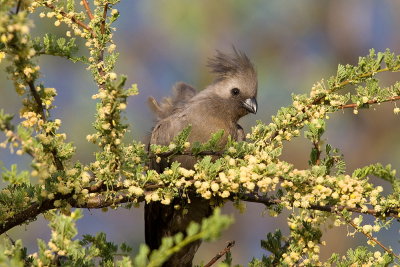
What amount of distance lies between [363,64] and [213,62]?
2707 mm

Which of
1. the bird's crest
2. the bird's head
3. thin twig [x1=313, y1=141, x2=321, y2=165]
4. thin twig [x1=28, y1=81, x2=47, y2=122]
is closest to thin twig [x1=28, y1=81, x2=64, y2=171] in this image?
Result: thin twig [x1=28, y1=81, x2=47, y2=122]

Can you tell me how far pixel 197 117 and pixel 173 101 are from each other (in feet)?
1.69

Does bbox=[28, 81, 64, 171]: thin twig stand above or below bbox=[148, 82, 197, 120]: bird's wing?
below

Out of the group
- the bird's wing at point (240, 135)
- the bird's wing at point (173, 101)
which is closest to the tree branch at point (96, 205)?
the bird's wing at point (240, 135)

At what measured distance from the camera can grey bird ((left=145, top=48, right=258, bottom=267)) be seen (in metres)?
4.62

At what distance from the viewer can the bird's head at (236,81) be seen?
5.36 meters

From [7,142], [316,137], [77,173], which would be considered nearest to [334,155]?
[316,137]

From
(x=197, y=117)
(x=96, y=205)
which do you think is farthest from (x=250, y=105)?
(x=96, y=205)

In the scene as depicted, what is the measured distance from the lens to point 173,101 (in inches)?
212

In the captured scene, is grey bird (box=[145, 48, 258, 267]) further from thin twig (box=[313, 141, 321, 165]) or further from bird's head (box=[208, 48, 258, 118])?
thin twig (box=[313, 141, 321, 165])

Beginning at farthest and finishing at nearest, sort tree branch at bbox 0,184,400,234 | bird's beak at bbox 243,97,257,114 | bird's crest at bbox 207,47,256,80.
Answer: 1. bird's crest at bbox 207,47,256,80
2. bird's beak at bbox 243,97,257,114
3. tree branch at bbox 0,184,400,234

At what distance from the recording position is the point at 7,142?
191 centimetres

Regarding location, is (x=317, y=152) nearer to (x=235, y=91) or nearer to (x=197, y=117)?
(x=197, y=117)

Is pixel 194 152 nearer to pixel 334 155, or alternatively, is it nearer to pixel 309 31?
pixel 334 155
